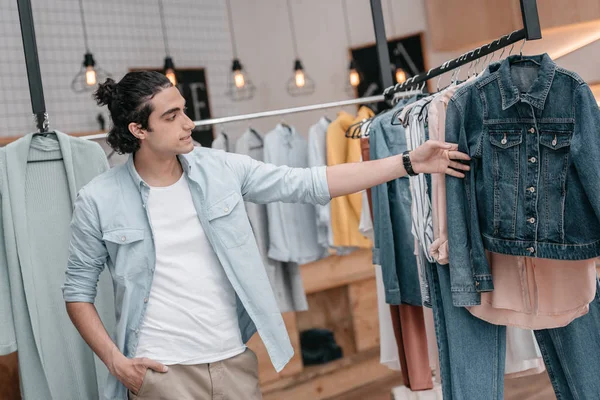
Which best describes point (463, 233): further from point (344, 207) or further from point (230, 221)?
point (344, 207)

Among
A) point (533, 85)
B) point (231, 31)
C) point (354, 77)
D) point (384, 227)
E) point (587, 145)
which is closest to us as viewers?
point (587, 145)

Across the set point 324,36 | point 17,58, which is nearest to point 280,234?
point 17,58

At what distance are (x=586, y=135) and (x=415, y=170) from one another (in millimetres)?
501

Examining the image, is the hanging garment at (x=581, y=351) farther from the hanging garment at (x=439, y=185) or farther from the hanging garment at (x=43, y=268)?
the hanging garment at (x=43, y=268)

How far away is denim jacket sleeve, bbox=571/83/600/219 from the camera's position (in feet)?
6.04

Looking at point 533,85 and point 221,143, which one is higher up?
point 221,143

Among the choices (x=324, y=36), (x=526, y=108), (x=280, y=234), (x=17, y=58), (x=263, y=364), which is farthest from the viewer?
(x=324, y=36)

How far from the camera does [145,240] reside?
212 centimetres

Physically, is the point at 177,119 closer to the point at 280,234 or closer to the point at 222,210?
the point at 222,210

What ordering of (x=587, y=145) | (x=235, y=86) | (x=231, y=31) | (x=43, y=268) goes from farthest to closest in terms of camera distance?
(x=231, y=31) → (x=235, y=86) → (x=43, y=268) → (x=587, y=145)

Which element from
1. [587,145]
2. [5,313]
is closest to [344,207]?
[5,313]

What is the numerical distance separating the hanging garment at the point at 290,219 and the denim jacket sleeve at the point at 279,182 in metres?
1.81

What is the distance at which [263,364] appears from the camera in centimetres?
452

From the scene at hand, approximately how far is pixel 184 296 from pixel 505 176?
3.37 ft
